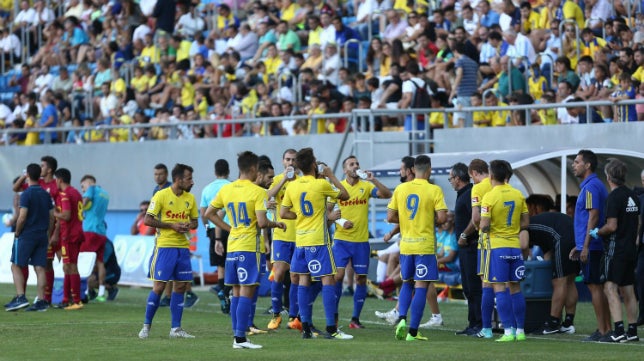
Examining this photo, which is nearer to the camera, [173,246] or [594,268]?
[594,268]

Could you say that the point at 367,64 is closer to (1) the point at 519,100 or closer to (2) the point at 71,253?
(1) the point at 519,100

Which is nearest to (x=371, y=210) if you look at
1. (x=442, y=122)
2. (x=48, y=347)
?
(x=442, y=122)

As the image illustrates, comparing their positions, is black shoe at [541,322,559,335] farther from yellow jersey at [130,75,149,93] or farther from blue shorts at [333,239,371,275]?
yellow jersey at [130,75,149,93]

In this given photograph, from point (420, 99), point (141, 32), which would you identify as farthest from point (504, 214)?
point (141, 32)

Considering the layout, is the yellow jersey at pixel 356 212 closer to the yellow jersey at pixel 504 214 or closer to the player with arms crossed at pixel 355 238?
the player with arms crossed at pixel 355 238

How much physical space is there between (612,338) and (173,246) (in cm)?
487

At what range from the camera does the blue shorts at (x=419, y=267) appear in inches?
555

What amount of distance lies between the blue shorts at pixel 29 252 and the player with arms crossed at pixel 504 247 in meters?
7.13

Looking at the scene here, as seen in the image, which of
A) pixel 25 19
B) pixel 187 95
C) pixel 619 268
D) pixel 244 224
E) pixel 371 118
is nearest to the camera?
pixel 244 224

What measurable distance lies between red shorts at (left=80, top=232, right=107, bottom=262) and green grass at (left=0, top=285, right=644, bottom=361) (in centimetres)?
232

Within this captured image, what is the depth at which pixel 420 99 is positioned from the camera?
74.5ft

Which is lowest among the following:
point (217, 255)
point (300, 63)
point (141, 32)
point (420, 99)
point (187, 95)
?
point (217, 255)

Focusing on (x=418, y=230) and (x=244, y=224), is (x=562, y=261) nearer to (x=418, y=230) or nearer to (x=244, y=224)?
(x=418, y=230)

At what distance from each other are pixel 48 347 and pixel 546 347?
508 cm
